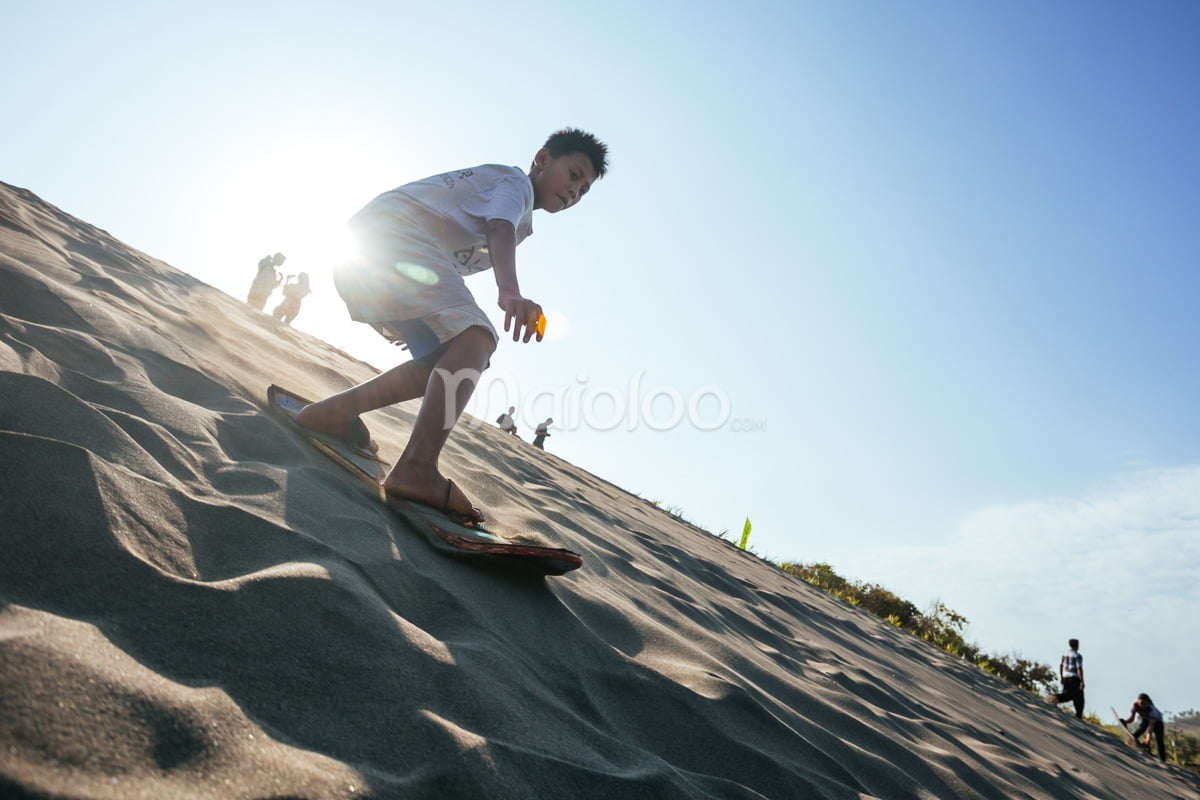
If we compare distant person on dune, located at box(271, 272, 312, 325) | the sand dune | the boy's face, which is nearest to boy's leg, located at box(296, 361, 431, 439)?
the sand dune

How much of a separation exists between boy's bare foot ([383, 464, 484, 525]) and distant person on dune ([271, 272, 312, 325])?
8.19m

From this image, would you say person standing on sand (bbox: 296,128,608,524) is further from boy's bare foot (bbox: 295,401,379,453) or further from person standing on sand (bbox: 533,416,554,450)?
person standing on sand (bbox: 533,416,554,450)

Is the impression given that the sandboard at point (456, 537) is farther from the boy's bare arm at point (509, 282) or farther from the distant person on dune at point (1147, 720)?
the distant person on dune at point (1147, 720)

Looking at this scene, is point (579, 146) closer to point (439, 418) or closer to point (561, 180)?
point (561, 180)

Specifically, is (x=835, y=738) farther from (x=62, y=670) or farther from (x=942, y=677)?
(x=942, y=677)

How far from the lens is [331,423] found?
231 centimetres

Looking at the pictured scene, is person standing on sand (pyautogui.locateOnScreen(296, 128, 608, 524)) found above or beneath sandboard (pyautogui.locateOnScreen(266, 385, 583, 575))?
above

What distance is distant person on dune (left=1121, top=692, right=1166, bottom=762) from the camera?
8.86 m

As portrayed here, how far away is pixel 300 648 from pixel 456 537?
73 centimetres

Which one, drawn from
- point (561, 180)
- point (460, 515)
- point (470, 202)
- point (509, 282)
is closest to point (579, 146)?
point (561, 180)

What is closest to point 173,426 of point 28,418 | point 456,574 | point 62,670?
point 28,418

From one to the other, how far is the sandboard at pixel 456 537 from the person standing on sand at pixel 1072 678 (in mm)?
9873

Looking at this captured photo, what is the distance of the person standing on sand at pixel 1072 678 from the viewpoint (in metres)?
9.09

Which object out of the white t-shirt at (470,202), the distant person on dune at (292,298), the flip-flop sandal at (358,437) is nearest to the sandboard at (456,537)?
the flip-flop sandal at (358,437)
